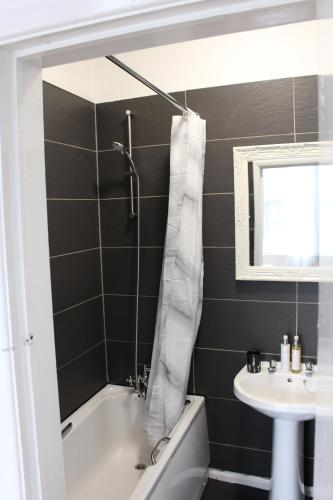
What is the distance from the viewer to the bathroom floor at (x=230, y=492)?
227 centimetres

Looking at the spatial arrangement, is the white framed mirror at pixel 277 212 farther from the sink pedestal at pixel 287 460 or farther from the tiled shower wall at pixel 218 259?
the sink pedestal at pixel 287 460

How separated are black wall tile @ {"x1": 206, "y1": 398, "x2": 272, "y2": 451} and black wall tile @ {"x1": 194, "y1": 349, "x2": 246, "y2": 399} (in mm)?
63

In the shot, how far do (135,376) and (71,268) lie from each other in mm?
825

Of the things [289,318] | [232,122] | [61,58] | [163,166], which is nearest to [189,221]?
[163,166]

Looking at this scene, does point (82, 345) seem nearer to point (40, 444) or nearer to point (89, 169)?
point (89, 169)

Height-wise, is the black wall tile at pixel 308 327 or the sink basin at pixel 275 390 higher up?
the black wall tile at pixel 308 327

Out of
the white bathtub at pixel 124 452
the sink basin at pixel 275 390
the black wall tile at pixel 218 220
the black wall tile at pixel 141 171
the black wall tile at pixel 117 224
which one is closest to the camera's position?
the sink basin at pixel 275 390

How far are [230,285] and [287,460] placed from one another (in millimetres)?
917

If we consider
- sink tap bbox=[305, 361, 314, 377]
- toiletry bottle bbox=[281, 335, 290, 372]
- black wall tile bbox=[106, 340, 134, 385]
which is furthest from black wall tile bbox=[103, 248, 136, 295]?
sink tap bbox=[305, 361, 314, 377]

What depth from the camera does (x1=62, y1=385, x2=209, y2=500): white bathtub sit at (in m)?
1.89

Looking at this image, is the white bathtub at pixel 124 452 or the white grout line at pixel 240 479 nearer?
the white bathtub at pixel 124 452

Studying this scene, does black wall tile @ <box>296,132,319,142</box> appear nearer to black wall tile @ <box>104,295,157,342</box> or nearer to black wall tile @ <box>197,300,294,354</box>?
black wall tile @ <box>197,300,294,354</box>

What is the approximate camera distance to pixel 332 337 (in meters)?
0.62

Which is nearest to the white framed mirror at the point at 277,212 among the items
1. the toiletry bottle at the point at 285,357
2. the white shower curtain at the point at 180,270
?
the white shower curtain at the point at 180,270
